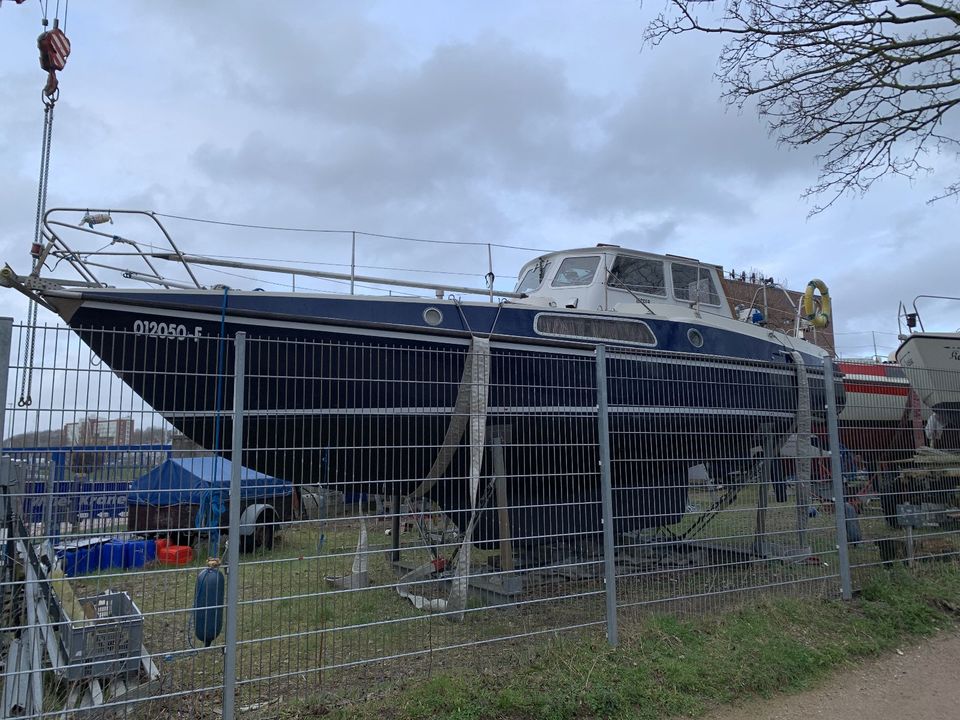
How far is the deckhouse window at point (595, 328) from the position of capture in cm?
725

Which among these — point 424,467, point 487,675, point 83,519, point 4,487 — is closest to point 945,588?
point 487,675

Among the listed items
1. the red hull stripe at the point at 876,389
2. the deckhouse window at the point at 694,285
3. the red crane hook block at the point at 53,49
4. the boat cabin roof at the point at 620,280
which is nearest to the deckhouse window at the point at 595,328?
the boat cabin roof at the point at 620,280

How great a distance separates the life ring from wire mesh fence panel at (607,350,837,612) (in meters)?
Answer: 3.18

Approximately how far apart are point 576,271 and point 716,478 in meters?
3.99

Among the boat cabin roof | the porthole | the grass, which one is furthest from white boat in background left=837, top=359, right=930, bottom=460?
the porthole

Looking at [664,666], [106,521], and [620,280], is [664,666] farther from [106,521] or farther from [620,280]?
[620,280]

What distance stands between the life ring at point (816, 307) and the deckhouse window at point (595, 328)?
8.93 ft

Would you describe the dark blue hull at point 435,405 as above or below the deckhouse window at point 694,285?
below

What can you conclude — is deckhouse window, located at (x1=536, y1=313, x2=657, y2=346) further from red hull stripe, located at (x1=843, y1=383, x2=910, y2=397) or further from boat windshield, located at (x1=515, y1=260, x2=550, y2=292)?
red hull stripe, located at (x1=843, y1=383, x2=910, y2=397)

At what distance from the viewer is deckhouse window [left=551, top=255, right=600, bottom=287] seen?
882 centimetres

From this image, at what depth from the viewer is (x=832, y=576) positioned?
588cm

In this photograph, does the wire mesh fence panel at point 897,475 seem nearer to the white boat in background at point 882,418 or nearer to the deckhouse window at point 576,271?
the white boat in background at point 882,418

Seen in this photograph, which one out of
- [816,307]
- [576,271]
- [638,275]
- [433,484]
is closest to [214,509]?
[433,484]

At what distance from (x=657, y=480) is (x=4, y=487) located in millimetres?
4221
